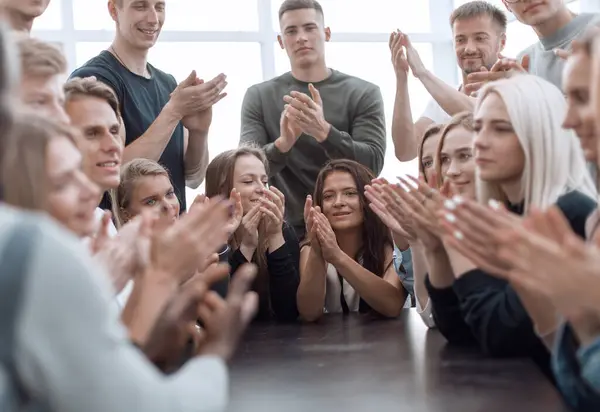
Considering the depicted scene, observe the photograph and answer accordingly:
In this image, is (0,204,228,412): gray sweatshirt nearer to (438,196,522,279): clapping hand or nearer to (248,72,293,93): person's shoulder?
(438,196,522,279): clapping hand

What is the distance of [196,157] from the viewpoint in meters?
3.53

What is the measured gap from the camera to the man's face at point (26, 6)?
2.93 meters

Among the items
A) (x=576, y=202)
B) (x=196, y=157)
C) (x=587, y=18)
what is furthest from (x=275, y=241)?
(x=576, y=202)

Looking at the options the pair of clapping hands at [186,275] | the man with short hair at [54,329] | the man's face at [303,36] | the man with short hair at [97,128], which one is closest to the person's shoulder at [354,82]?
the man's face at [303,36]

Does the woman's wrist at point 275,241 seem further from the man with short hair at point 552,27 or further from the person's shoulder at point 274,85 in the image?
the man with short hair at point 552,27

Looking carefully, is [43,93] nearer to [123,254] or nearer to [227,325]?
[123,254]

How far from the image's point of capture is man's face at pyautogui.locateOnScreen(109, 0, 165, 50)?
3.43 metres

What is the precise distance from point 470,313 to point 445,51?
18.1 feet

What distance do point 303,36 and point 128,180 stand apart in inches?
49.1

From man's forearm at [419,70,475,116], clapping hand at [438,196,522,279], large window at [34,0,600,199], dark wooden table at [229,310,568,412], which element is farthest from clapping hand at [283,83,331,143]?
large window at [34,0,600,199]

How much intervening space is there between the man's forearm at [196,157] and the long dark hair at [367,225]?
485mm

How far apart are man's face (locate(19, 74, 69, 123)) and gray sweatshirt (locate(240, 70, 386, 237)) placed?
178cm

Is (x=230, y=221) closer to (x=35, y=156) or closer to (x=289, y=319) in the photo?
(x=289, y=319)

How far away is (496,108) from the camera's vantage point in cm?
205
